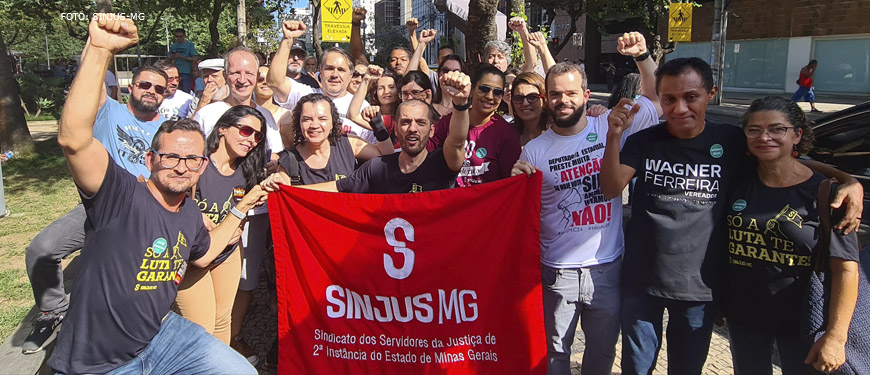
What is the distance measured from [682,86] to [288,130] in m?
2.78

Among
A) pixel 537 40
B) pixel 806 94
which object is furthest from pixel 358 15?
pixel 806 94

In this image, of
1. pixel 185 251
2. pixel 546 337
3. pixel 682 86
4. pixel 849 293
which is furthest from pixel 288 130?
pixel 849 293

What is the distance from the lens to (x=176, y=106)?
5.82m

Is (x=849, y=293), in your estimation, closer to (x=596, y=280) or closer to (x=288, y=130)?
(x=596, y=280)

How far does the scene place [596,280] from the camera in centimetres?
306

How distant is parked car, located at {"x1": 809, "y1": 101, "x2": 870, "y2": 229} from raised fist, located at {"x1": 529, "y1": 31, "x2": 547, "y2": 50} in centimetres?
247

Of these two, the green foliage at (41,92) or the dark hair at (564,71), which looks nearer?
the dark hair at (564,71)

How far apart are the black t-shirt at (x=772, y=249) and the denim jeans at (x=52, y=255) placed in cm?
429

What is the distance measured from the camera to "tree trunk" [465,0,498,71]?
7.20 m

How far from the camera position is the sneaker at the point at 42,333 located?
4.08 metres

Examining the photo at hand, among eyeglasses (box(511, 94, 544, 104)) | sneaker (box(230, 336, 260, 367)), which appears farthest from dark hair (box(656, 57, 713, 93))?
sneaker (box(230, 336, 260, 367))

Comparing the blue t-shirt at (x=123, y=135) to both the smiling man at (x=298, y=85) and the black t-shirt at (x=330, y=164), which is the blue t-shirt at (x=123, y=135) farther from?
the black t-shirt at (x=330, y=164)

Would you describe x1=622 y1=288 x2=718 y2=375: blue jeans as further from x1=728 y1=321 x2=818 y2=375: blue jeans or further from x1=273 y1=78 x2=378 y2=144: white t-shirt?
x1=273 y1=78 x2=378 y2=144: white t-shirt

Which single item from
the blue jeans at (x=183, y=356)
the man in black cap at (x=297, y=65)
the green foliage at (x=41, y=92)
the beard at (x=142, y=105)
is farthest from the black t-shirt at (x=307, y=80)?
the green foliage at (x=41, y=92)
